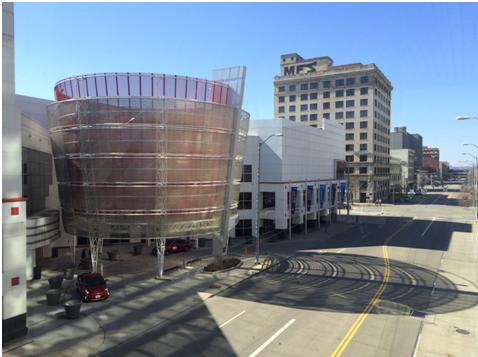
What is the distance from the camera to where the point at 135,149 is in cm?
2541

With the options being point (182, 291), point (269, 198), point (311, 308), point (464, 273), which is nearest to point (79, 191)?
point (182, 291)

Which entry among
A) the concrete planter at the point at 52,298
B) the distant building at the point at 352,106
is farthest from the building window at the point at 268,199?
the distant building at the point at 352,106

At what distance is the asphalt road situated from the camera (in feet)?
48.6

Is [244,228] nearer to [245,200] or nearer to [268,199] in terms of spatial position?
[245,200]

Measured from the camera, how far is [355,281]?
2498cm

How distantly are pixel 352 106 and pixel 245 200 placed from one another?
6186 centimetres

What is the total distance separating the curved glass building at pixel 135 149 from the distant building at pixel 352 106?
7274 centimetres

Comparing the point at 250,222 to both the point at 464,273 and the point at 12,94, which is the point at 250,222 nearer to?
the point at 464,273

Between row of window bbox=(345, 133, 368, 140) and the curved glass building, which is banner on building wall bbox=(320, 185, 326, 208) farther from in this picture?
row of window bbox=(345, 133, 368, 140)

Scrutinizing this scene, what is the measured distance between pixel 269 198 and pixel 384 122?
72.7 metres

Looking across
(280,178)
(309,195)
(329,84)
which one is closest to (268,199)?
(280,178)

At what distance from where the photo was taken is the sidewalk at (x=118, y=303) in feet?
49.9

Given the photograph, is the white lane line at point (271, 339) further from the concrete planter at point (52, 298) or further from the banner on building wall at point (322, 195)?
the banner on building wall at point (322, 195)

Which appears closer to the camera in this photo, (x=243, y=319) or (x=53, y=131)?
(x=243, y=319)
